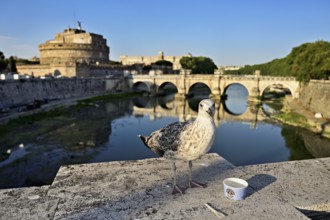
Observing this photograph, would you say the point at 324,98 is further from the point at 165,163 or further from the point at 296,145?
the point at 165,163

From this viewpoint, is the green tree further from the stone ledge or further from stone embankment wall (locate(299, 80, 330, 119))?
the stone ledge

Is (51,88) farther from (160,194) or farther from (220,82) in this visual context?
(160,194)

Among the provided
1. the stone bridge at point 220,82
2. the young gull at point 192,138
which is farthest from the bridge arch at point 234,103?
the young gull at point 192,138

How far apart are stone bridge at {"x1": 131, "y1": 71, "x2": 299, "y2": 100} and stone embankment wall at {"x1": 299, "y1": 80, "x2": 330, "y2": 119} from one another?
715 centimetres

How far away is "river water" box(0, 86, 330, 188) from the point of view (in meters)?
12.5

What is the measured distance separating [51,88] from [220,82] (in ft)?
82.9

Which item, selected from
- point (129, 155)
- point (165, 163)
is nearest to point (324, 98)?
point (129, 155)

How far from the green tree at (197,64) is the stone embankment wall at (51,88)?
68.8 feet

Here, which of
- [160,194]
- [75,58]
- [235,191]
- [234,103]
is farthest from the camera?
[75,58]

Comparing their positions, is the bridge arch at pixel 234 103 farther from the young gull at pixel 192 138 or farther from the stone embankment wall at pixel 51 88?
the young gull at pixel 192 138

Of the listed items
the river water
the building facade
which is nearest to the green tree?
the building facade

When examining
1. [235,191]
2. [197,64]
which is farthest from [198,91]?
[235,191]

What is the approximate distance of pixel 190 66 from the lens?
213 ft

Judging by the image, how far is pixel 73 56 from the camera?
1930 inches
